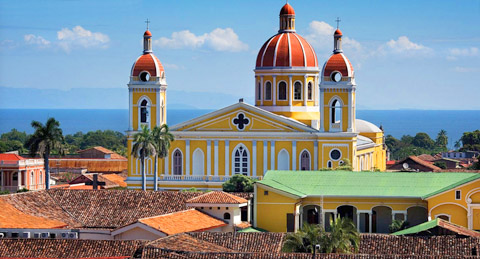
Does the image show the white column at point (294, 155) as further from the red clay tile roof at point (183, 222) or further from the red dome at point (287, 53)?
the red clay tile roof at point (183, 222)

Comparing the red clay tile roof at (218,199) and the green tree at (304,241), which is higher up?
the red clay tile roof at (218,199)

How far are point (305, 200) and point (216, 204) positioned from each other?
16.4 ft

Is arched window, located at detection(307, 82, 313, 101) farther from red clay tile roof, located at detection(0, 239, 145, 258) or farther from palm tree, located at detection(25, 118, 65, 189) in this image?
red clay tile roof, located at detection(0, 239, 145, 258)

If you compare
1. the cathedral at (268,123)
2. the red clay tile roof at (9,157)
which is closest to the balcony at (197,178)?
the cathedral at (268,123)

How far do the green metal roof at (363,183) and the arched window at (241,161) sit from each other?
1343 centimetres

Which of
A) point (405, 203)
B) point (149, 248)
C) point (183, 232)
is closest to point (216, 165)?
point (405, 203)

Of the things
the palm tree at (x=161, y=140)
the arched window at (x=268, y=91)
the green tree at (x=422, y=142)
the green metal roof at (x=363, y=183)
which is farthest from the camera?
the green tree at (x=422, y=142)

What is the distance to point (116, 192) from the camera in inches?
2645

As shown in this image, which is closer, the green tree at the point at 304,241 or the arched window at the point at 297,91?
the green tree at the point at 304,241

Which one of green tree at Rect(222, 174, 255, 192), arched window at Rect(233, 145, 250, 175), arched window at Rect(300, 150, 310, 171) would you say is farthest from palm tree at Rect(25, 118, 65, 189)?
arched window at Rect(300, 150, 310, 171)

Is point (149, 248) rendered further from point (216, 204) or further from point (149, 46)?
point (149, 46)

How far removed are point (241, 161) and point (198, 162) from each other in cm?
283

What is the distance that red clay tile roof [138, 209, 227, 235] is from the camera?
182 feet

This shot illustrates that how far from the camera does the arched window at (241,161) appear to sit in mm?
82062
